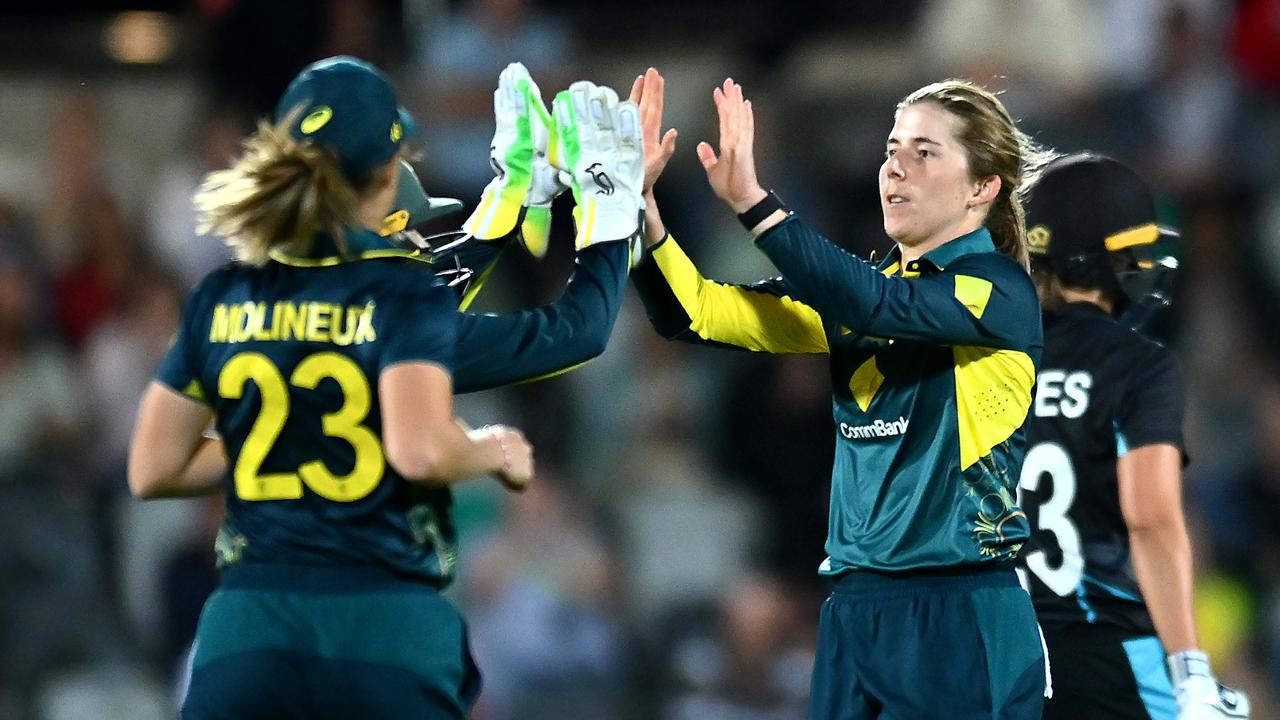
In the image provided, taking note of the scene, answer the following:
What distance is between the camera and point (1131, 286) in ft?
14.9

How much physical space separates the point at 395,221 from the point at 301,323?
0.59 metres

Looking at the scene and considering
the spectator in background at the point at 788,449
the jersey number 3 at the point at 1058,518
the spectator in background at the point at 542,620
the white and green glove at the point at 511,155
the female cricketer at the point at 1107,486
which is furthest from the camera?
the spectator in background at the point at 788,449

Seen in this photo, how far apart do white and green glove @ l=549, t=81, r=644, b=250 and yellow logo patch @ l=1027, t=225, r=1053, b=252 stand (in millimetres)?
1142

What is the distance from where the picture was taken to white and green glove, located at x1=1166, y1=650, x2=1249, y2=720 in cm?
420

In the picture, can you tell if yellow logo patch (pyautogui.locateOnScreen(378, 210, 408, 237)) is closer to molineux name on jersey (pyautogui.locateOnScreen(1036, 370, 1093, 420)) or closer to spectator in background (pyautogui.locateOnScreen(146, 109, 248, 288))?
molineux name on jersey (pyautogui.locateOnScreen(1036, 370, 1093, 420))

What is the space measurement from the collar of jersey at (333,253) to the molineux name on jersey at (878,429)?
3.43 feet

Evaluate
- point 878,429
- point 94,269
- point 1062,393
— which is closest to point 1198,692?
point 1062,393

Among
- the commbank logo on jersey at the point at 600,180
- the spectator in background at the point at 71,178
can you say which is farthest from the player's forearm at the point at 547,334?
the spectator in background at the point at 71,178

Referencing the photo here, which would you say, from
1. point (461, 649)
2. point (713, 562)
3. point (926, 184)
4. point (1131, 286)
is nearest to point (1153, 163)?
point (713, 562)

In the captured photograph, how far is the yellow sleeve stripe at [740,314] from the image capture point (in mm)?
4066

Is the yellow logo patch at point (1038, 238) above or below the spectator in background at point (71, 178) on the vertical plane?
below

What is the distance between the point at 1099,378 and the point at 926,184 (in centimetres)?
80

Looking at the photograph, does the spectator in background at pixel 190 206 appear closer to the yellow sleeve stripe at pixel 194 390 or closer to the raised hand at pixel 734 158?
the raised hand at pixel 734 158

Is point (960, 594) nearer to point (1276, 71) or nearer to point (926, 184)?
point (926, 184)
